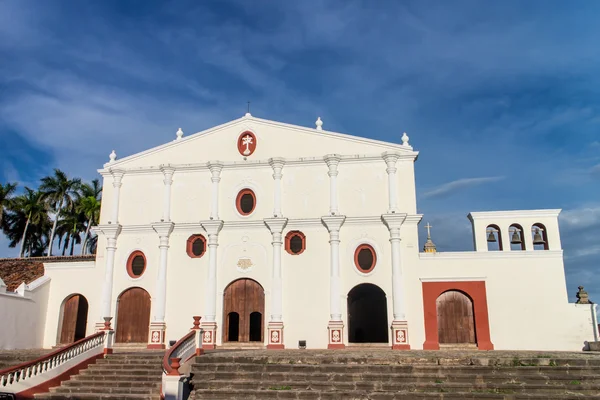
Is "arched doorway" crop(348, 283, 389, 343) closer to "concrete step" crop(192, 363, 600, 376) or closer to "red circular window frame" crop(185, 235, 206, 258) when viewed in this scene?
"red circular window frame" crop(185, 235, 206, 258)

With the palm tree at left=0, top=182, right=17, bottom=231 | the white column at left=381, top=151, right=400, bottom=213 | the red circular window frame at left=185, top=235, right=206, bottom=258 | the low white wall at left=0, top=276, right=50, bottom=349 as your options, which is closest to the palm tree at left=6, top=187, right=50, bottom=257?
the palm tree at left=0, top=182, right=17, bottom=231

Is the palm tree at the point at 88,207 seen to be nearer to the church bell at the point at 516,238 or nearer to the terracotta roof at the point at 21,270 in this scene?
the terracotta roof at the point at 21,270

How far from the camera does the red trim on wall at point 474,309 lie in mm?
21344

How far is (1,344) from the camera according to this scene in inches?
862

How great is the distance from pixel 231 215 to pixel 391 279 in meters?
7.53

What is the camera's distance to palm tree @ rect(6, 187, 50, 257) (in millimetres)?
47062

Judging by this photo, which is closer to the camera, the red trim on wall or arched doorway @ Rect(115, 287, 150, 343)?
the red trim on wall

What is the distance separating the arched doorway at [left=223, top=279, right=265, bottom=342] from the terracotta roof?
894cm

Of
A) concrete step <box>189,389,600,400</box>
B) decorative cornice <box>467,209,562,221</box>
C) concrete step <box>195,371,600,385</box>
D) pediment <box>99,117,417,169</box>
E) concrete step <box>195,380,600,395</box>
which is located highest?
pediment <box>99,117,417,169</box>

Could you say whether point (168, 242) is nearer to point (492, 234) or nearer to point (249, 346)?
point (249, 346)

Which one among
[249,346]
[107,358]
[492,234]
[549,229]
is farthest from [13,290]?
[549,229]

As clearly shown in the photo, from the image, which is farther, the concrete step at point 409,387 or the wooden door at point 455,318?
the wooden door at point 455,318

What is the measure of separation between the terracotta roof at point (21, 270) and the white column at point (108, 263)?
381 cm

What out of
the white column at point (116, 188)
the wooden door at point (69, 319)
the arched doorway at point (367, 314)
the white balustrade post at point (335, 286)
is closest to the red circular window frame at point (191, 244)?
the white column at point (116, 188)
